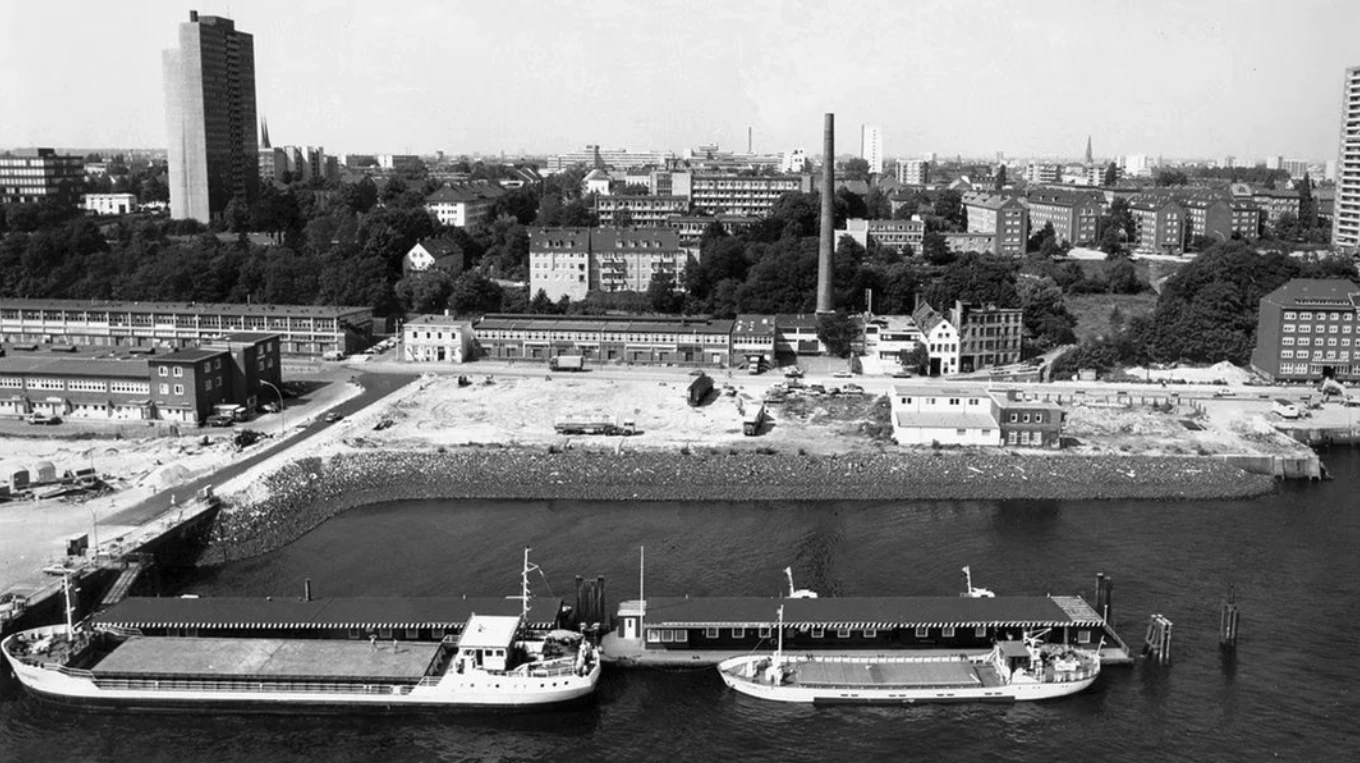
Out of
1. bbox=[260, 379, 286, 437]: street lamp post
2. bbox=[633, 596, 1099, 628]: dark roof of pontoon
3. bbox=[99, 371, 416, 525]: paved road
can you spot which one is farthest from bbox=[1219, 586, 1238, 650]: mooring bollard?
bbox=[260, 379, 286, 437]: street lamp post

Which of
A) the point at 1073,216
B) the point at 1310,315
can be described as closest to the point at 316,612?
the point at 1310,315

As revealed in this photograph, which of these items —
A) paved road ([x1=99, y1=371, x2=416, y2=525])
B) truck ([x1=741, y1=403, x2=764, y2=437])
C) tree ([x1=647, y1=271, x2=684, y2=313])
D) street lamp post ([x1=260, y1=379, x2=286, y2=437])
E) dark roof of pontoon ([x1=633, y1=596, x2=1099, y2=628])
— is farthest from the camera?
tree ([x1=647, y1=271, x2=684, y2=313])

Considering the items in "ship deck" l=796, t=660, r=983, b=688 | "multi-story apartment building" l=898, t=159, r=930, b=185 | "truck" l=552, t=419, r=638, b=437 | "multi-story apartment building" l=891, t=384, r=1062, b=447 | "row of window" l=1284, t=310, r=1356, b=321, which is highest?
"multi-story apartment building" l=898, t=159, r=930, b=185

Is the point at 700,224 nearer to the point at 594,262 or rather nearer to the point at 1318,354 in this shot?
the point at 594,262

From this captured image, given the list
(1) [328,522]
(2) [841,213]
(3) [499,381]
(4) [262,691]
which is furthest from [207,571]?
(2) [841,213]

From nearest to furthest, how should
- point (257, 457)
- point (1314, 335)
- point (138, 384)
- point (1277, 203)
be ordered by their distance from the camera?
point (257, 457), point (138, 384), point (1314, 335), point (1277, 203)

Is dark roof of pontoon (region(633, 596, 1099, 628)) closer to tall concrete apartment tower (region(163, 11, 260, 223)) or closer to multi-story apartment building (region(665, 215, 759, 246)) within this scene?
multi-story apartment building (region(665, 215, 759, 246))

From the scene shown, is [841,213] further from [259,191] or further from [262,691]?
[262,691]
